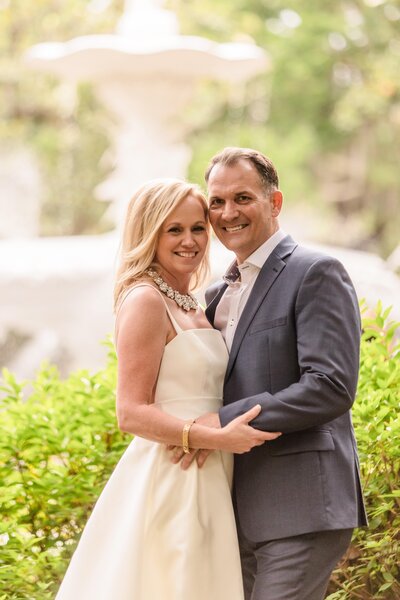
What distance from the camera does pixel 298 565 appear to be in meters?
3.36

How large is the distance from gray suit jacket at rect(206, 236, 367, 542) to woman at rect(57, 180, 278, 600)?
0.11 metres


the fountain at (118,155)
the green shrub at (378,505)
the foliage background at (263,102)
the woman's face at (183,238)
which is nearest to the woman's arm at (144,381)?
the woman's face at (183,238)

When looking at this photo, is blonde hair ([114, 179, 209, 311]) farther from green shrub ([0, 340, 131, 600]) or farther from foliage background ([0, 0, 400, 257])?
foliage background ([0, 0, 400, 257])

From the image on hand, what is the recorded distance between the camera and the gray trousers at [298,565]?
335 centimetres

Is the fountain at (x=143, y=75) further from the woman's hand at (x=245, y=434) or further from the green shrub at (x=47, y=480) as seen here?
the woman's hand at (x=245, y=434)

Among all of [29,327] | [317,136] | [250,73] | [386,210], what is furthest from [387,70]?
[29,327]

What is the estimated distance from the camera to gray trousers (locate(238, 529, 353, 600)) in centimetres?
335

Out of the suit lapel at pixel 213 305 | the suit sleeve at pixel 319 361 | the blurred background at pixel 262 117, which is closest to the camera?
the suit sleeve at pixel 319 361

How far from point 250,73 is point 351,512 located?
946 cm

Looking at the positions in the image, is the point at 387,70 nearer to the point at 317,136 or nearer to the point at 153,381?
the point at 317,136

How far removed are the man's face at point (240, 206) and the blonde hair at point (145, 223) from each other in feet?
0.21

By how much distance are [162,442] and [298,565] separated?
588 mm

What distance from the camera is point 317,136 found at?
2538cm

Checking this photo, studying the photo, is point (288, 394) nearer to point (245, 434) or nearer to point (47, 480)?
point (245, 434)
